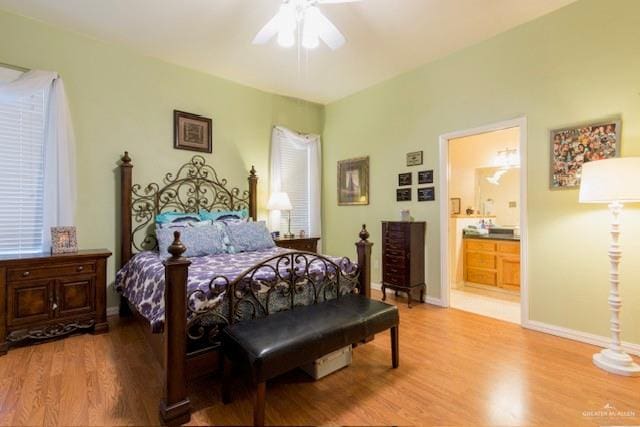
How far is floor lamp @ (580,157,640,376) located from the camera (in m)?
2.05

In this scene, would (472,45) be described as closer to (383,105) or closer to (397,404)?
(383,105)

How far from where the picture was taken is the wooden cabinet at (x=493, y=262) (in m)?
4.14

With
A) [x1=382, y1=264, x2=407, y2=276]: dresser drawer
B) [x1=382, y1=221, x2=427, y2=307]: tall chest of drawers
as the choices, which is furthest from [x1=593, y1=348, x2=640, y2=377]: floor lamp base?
[x1=382, y1=264, x2=407, y2=276]: dresser drawer

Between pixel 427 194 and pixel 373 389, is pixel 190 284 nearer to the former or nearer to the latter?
pixel 373 389

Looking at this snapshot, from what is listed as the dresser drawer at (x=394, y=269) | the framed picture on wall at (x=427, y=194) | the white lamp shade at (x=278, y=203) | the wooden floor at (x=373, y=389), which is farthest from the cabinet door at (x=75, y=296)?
the framed picture on wall at (x=427, y=194)

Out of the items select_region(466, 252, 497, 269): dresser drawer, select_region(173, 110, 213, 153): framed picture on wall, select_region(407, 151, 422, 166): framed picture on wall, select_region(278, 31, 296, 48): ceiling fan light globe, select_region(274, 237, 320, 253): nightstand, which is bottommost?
select_region(466, 252, 497, 269): dresser drawer

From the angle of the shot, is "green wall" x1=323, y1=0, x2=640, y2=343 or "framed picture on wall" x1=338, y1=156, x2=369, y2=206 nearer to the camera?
"green wall" x1=323, y1=0, x2=640, y2=343

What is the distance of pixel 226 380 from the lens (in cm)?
173

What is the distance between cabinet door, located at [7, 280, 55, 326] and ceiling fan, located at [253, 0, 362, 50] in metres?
2.84

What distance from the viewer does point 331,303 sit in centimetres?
223

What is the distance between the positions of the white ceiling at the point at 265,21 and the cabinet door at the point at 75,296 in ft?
8.07

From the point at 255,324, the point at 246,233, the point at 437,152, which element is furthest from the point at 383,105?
the point at 255,324

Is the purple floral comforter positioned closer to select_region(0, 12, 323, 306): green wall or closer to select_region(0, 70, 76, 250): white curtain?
select_region(0, 12, 323, 306): green wall

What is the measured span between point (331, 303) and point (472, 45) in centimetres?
319
